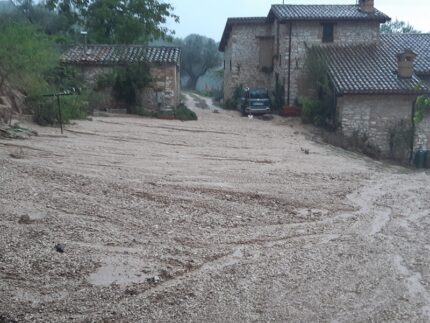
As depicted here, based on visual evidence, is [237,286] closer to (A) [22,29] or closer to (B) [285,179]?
(B) [285,179]

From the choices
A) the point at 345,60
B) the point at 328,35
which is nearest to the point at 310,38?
the point at 328,35

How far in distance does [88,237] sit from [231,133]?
14097mm

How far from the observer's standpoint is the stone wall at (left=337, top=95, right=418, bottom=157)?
25125 mm

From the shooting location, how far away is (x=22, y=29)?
1789 centimetres

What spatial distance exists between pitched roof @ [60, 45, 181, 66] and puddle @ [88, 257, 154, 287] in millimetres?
20802

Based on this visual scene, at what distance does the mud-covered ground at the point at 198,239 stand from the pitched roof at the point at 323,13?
1577 centimetres

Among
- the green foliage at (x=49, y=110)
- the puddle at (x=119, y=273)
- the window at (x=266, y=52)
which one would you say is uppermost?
the window at (x=266, y=52)

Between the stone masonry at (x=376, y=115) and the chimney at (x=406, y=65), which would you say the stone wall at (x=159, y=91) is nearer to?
the stone masonry at (x=376, y=115)

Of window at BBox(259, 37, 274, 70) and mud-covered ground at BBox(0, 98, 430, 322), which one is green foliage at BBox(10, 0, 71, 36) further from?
mud-covered ground at BBox(0, 98, 430, 322)

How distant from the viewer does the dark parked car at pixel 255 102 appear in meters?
29.5

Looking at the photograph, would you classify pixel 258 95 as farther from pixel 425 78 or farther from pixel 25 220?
pixel 25 220

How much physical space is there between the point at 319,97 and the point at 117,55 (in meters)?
9.91

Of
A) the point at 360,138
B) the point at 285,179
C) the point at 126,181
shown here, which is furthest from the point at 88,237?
the point at 360,138

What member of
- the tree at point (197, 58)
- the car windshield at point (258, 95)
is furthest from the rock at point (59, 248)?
the tree at point (197, 58)
